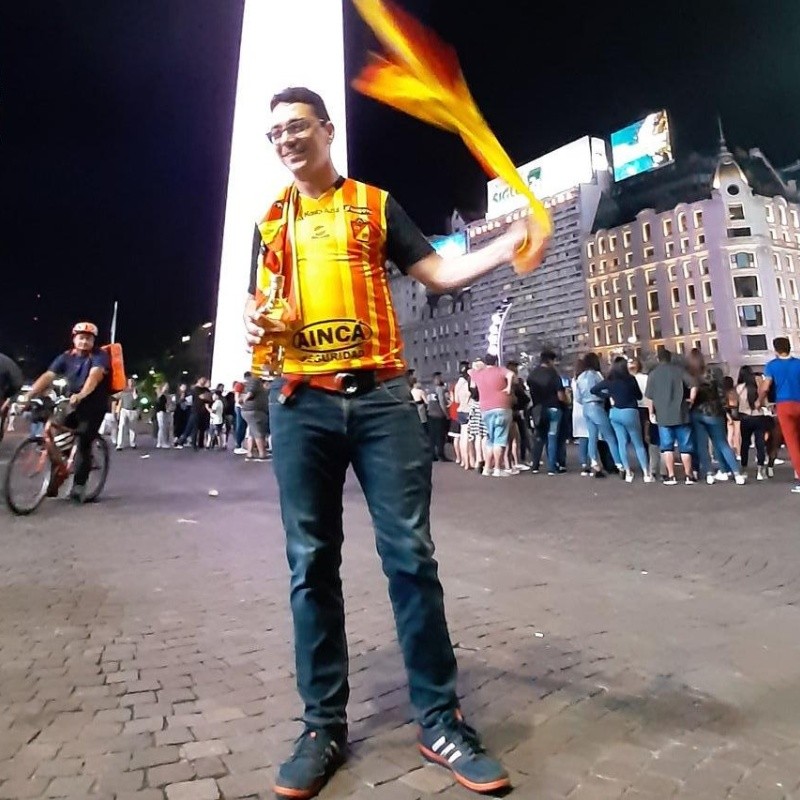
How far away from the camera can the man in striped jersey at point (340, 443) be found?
2215 millimetres

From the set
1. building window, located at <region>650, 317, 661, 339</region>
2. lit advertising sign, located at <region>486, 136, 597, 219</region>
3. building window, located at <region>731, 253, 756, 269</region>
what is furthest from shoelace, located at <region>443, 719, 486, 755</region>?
lit advertising sign, located at <region>486, 136, 597, 219</region>

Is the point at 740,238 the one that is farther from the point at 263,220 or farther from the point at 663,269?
the point at 263,220

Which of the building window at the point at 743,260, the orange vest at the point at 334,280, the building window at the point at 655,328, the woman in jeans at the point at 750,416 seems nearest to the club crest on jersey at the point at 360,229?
the orange vest at the point at 334,280

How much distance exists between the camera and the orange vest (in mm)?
2240

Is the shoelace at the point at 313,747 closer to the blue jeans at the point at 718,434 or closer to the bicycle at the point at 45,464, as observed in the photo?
the bicycle at the point at 45,464

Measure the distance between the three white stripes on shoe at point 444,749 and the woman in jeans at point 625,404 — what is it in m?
8.27

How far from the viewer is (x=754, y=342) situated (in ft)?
132

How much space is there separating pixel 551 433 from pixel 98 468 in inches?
256

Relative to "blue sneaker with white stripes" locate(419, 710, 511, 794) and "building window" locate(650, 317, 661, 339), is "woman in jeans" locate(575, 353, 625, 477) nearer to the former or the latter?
"blue sneaker with white stripes" locate(419, 710, 511, 794)

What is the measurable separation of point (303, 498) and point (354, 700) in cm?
95

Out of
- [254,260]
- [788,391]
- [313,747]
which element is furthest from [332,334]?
[788,391]

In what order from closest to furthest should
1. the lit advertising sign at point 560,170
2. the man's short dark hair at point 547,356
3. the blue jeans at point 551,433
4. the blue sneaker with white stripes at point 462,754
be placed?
1. the blue sneaker with white stripes at point 462,754
2. the man's short dark hair at point 547,356
3. the blue jeans at point 551,433
4. the lit advertising sign at point 560,170

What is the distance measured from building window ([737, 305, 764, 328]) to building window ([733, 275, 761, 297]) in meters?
0.70

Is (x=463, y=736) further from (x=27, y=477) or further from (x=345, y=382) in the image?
(x=27, y=477)
